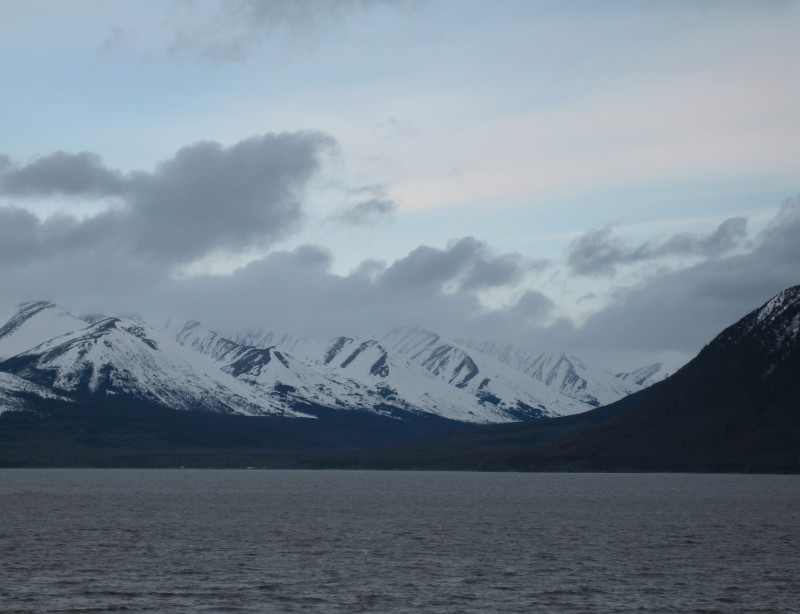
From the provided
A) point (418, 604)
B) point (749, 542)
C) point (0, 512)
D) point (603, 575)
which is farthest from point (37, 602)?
point (0, 512)

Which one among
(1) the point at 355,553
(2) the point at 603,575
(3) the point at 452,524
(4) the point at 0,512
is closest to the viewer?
(2) the point at 603,575

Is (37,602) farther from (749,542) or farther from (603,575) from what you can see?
(749,542)

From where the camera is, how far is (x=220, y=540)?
112438mm

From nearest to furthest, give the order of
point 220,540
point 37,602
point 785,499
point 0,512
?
point 37,602 < point 220,540 < point 0,512 < point 785,499

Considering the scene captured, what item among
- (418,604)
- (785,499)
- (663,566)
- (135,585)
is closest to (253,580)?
(135,585)

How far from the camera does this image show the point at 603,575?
284 feet

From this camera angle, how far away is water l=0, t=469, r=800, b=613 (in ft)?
240

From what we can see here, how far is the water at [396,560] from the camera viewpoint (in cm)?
7312

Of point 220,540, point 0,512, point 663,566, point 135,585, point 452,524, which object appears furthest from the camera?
point 0,512

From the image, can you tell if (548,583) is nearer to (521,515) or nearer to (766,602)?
(766,602)

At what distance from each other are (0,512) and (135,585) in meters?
81.9

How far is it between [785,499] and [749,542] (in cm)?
8348

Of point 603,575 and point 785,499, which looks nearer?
point 603,575

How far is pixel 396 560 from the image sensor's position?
95438 millimetres
